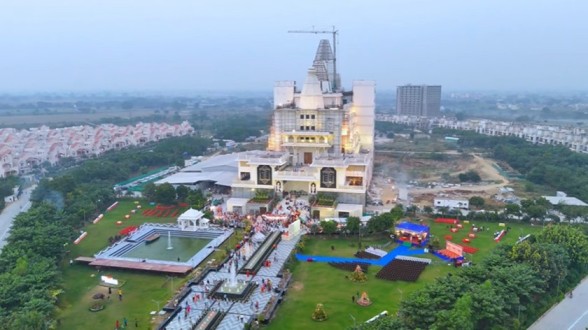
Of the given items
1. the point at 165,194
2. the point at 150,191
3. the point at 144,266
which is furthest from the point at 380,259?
the point at 150,191

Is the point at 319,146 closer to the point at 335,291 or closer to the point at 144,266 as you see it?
the point at 335,291

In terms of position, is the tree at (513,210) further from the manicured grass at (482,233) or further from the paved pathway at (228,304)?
the paved pathway at (228,304)

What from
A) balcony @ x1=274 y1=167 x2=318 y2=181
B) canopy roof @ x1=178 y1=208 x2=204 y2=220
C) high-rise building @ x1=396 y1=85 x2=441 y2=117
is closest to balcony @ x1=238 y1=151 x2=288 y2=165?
balcony @ x1=274 y1=167 x2=318 y2=181

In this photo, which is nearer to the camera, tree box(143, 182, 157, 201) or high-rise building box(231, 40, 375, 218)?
high-rise building box(231, 40, 375, 218)

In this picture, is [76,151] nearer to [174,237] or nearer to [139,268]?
[174,237]

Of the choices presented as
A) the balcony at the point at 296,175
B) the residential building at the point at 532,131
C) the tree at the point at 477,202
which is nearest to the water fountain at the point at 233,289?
the balcony at the point at 296,175

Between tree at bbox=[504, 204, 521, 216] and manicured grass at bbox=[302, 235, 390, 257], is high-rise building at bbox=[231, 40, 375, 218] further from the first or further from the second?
tree at bbox=[504, 204, 521, 216]
